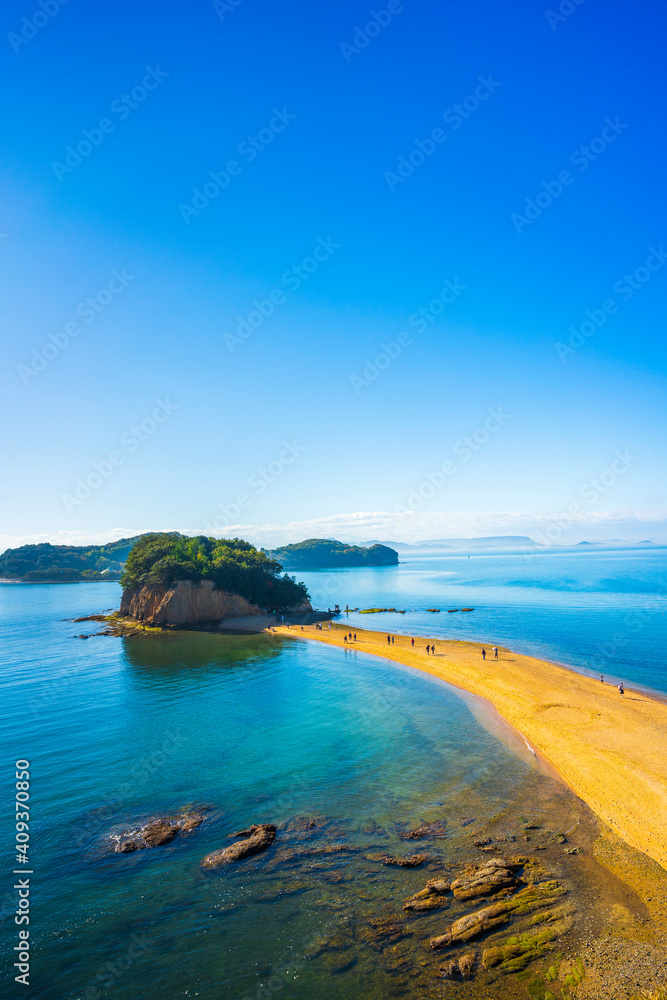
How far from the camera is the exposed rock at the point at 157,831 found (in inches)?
834

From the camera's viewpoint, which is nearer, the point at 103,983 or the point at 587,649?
the point at 103,983

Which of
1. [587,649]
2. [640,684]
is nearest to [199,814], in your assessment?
[640,684]

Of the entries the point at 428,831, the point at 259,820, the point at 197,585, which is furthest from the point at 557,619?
the point at 259,820

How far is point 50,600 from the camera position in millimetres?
142250

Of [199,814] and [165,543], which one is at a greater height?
[165,543]

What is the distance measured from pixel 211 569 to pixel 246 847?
68.4m

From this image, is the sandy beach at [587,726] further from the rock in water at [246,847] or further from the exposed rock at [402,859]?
the rock in water at [246,847]

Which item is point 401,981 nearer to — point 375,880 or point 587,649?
point 375,880

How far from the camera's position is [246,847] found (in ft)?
67.4

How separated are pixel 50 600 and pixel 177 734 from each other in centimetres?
13290

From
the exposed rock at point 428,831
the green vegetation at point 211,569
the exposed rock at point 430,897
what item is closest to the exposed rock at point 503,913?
the exposed rock at point 430,897

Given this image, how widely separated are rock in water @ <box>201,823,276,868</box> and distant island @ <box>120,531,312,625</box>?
6402 cm

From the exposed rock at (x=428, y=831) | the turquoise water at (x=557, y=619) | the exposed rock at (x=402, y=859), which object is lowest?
the turquoise water at (x=557, y=619)

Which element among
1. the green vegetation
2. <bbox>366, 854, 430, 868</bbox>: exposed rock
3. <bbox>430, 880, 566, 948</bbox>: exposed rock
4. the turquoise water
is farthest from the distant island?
<bbox>430, 880, 566, 948</bbox>: exposed rock
